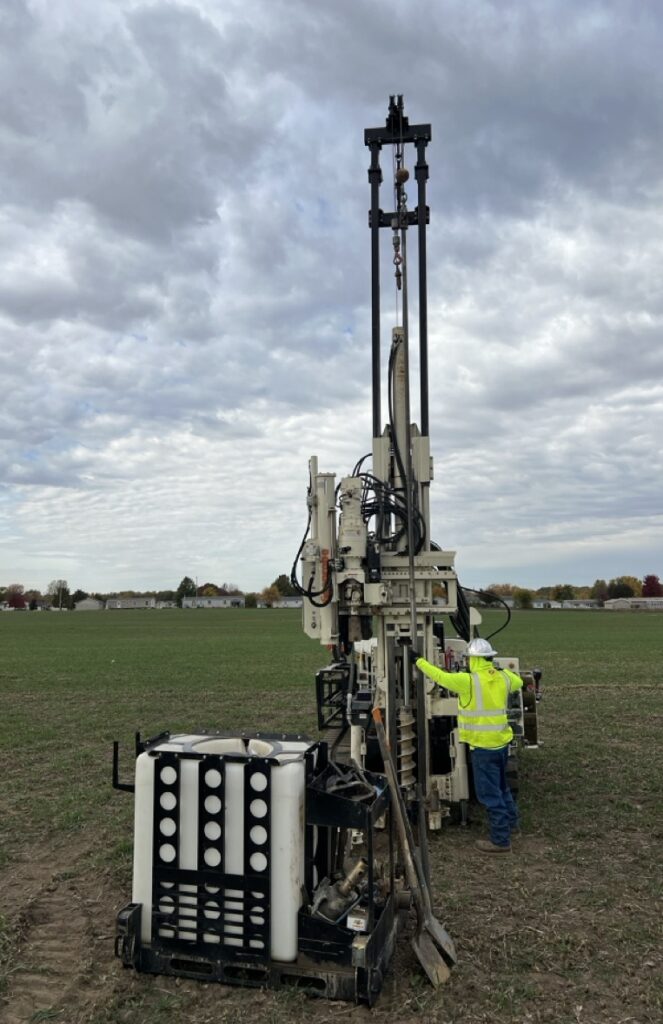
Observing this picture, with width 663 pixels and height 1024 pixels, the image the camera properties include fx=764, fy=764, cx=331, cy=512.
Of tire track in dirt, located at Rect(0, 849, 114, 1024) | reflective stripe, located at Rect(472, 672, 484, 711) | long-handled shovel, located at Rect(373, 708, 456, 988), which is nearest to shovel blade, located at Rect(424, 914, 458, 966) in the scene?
long-handled shovel, located at Rect(373, 708, 456, 988)

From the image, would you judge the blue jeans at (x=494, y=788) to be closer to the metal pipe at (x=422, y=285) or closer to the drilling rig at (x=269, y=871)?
the drilling rig at (x=269, y=871)

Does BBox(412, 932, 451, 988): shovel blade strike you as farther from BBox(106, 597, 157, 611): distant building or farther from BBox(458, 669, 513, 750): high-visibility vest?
BBox(106, 597, 157, 611): distant building

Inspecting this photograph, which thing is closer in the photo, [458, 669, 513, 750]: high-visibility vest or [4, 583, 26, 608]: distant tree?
[458, 669, 513, 750]: high-visibility vest

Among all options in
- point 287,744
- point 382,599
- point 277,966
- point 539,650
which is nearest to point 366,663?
point 382,599

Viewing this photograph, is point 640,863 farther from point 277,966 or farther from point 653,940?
point 277,966

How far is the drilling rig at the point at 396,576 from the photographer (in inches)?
301

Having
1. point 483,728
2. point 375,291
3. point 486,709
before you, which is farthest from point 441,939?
point 375,291

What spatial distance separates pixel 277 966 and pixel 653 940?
2.71 metres

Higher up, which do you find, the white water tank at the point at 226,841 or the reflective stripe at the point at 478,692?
the reflective stripe at the point at 478,692

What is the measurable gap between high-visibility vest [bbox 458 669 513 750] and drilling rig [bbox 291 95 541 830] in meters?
0.45

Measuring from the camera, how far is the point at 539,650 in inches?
1267

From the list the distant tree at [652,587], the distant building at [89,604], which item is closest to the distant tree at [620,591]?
the distant tree at [652,587]

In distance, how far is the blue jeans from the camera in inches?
285

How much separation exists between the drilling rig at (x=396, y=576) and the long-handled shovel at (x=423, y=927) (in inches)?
64.5
